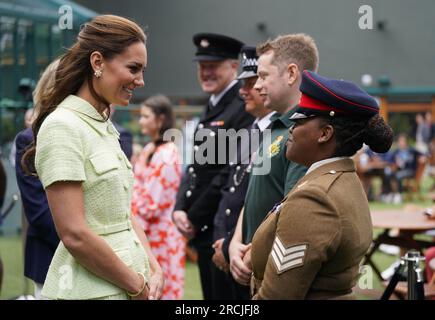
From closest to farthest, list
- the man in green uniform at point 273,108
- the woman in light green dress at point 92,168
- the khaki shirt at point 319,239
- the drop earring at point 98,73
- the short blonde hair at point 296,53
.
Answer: the khaki shirt at point 319,239 < the woman in light green dress at point 92,168 < the drop earring at point 98,73 < the man in green uniform at point 273,108 < the short blonde hair at point 296,53

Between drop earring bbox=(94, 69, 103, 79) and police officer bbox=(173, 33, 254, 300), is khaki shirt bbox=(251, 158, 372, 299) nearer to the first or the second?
drop earring bbox=(94, 69, 103, 79)

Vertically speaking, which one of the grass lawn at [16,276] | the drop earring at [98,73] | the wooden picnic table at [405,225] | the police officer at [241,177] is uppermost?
the drop earring at [98,73]

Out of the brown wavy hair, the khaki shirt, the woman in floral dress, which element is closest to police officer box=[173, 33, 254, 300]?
the woman in floral dress

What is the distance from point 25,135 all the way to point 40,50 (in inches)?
261

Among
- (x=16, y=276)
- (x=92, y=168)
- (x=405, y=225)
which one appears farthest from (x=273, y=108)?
(x=16, y=276)

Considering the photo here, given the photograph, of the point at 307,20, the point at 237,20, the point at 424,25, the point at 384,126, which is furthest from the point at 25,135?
the point at 424,25

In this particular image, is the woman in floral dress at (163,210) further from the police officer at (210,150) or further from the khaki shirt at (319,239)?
the khaki shirt at (319,239)

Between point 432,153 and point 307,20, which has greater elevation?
point 307,20

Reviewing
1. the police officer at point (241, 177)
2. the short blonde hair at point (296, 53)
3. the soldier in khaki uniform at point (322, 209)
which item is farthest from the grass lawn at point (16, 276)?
the soldier in khaki uniform at point (322, 209)

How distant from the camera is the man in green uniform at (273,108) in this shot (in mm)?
3014

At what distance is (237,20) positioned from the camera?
14531mm

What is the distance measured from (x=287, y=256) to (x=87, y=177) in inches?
26.2

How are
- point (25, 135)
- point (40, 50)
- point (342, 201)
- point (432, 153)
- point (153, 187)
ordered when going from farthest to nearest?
1. point (432, 153)
2. point (40, 50)
3. point (153, 187)
4. point (25, 135)
5. point (342, 201)
